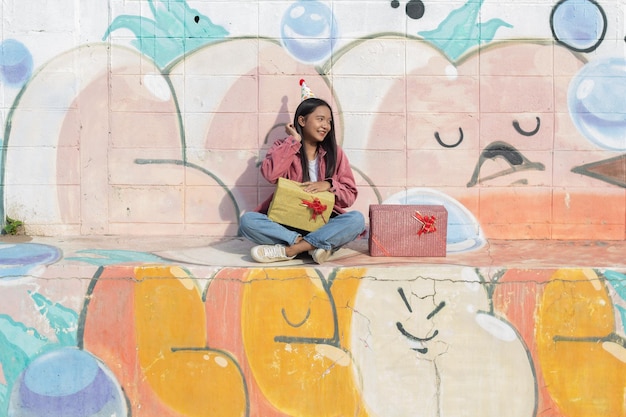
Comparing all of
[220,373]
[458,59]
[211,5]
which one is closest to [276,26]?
[211,5]

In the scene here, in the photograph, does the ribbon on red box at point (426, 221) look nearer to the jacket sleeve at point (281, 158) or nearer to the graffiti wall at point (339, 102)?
the graffiti wall at point (339, 102)

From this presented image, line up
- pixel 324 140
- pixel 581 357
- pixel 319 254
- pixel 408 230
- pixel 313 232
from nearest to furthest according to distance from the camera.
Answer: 1. pixel 581 357
2. pixel 319 254
3. pixel 313 232
4. pixel 408 230
5. pixel 324 140

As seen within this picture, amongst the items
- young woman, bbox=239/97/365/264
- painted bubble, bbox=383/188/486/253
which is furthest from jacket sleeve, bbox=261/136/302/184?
painted bubble, bbox=383/188/486/253

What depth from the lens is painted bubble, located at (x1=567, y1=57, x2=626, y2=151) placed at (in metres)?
5.25

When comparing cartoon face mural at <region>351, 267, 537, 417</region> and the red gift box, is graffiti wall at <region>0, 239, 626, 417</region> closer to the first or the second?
cartoon face mural at <region>351, 267, 537, 417</region>

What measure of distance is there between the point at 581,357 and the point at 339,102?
2452 millimetres

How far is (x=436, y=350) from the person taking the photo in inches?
163

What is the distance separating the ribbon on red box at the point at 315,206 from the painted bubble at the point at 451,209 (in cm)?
92

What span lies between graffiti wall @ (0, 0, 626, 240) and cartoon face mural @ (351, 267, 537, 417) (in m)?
1.26

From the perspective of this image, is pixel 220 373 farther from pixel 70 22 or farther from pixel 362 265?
pixel 70 22

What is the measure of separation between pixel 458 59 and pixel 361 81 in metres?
0.74

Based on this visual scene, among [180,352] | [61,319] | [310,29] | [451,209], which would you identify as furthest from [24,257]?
[451,209]

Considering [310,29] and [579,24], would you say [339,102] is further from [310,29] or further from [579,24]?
[579,24]

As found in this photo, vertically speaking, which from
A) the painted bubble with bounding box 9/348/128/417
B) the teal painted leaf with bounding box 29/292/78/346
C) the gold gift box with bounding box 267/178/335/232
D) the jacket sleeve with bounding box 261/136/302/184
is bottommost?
the painted bubble with bounding box 9/348/128/417
